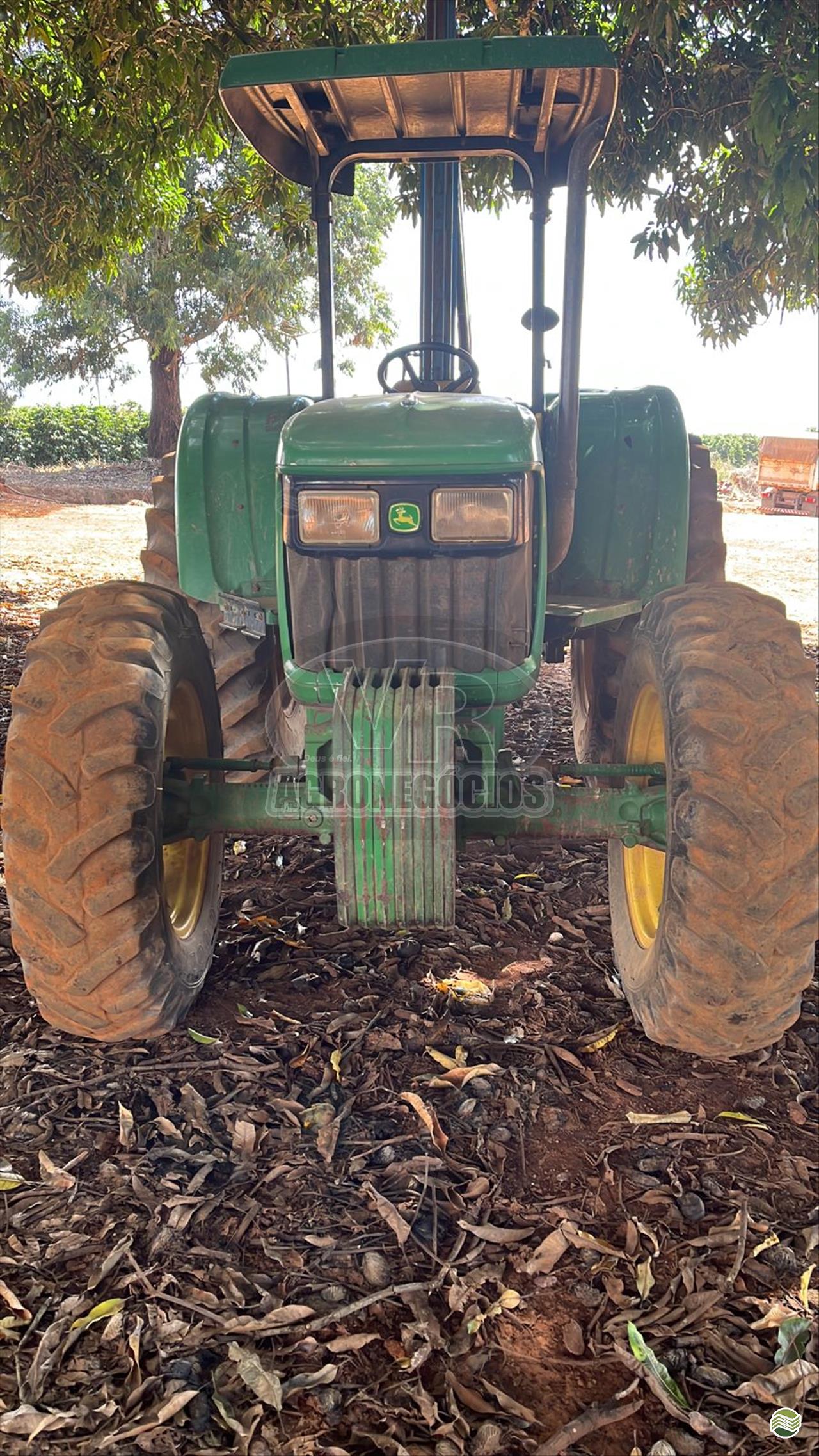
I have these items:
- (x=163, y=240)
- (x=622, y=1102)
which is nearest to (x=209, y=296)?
(x=163, y=240)

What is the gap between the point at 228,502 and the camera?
425cm

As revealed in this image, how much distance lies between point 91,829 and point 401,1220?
122 cm

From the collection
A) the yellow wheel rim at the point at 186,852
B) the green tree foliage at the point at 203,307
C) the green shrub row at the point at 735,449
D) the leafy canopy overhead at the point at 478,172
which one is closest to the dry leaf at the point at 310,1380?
the yellow wheel rim at the point at 186,852

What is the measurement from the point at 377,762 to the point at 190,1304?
1288mm

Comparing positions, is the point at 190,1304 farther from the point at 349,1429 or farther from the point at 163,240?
the point at 163,240

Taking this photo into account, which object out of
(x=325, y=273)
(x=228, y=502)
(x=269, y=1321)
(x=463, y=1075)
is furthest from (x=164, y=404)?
(x=269, y=1321)

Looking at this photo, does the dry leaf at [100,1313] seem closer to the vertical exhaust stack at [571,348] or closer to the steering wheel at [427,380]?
the vertical exhaust stack at [571,348]

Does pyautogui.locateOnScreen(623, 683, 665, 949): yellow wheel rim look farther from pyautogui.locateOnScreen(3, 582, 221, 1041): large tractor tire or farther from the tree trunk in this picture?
the tree trunk

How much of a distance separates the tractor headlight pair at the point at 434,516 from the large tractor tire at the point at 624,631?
61.8 inches

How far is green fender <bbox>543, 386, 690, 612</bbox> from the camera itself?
13.7ft

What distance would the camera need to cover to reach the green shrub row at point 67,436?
33094 millimetres

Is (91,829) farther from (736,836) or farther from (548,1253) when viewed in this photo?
(736,836)

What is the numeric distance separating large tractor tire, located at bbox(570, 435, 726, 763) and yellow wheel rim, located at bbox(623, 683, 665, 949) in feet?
3.01

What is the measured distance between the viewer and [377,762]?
2865 millimetres
